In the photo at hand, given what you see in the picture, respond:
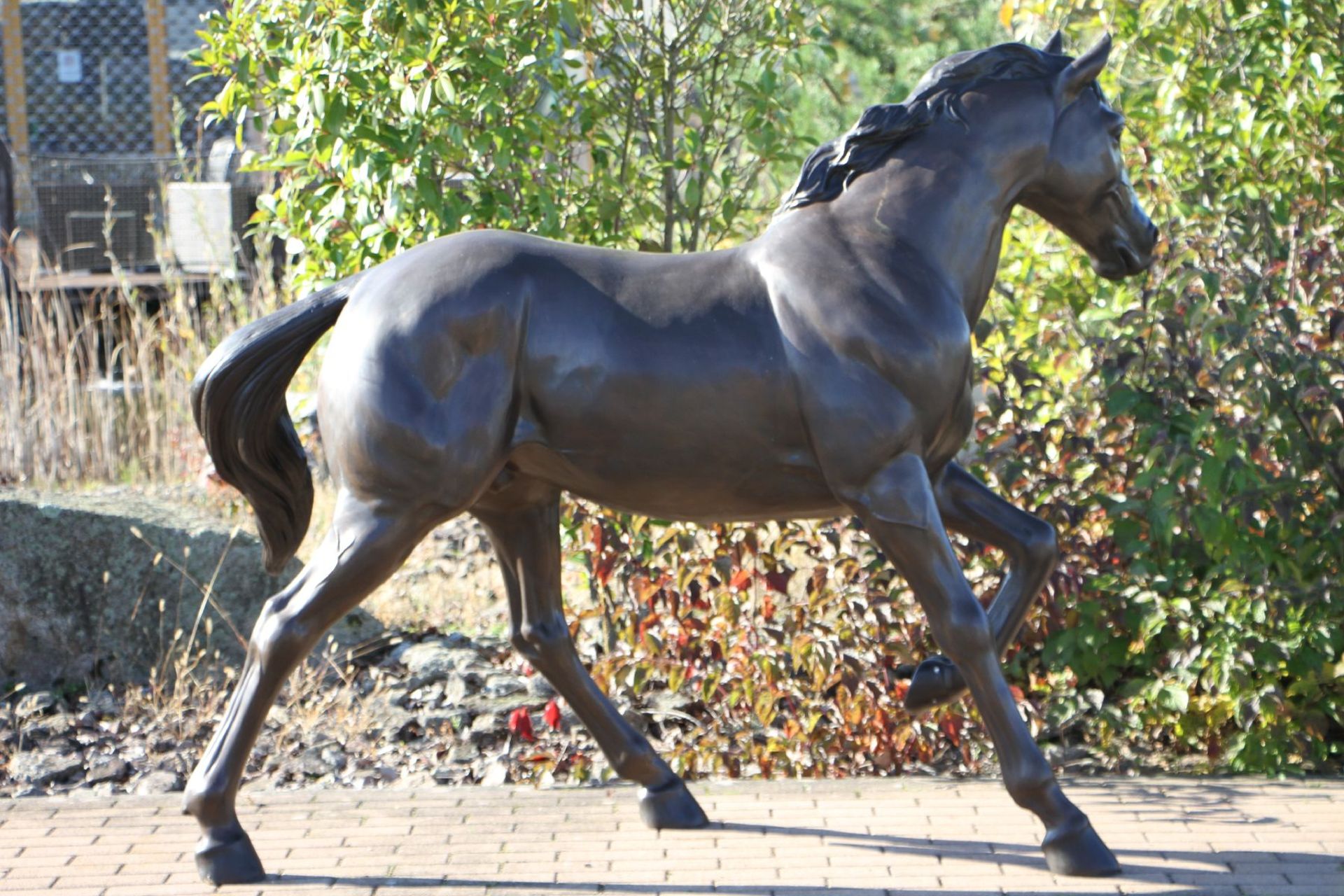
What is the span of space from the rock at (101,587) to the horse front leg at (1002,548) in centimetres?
300

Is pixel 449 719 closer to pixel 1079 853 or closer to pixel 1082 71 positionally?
pixel 1079 853

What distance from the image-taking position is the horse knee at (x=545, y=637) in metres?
4.07

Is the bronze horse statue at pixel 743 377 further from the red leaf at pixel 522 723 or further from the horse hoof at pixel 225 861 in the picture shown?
the red leaf at pixel 522 723

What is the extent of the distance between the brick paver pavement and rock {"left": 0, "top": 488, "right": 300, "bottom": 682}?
1.32m

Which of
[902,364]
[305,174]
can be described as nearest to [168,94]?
[305,174]

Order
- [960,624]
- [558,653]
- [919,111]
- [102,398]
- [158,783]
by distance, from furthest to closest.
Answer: [102,398]
[158,783]
[558,653]
[919,111]
[960,624]

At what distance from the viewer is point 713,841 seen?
3980 mm

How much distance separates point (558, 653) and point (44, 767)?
2.01 m

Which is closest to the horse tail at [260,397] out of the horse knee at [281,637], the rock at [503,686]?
the horse knee at [281,637]

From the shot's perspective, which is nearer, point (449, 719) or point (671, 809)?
point (671, 809)

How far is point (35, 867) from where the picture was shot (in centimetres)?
380

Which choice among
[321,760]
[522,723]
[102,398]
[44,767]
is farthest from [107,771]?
[102,398]

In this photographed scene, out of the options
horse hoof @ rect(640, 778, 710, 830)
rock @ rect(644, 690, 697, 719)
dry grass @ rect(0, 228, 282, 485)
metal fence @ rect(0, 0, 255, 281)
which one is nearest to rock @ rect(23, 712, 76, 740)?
rock @ rect(644, 690, 697, 719)

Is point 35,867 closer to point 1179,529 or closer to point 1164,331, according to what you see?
point 1179,529
